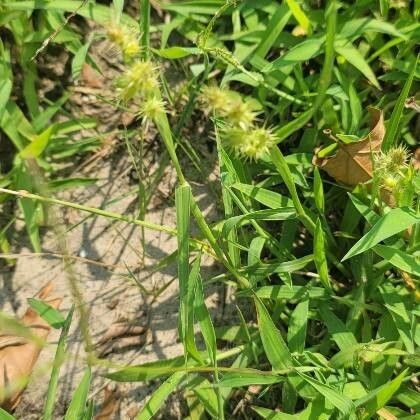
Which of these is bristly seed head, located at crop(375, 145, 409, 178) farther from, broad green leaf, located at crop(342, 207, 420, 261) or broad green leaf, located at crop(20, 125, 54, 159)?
broad green leaf, located at crop(20, 125, 54, 159)

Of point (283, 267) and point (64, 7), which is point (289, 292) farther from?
point (64, 7)

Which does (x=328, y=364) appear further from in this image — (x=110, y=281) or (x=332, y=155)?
(x=110, y=281)

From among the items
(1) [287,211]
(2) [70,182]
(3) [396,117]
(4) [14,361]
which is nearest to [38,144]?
(2) [70,182]

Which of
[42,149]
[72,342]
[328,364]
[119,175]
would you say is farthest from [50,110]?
[328,364]

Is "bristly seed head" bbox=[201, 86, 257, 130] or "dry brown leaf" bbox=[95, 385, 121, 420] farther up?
"bristly seed head" bbox=[201, 86, 257, 130]

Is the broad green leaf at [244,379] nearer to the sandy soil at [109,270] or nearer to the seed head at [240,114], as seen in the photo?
the sandy soil at [109,270]

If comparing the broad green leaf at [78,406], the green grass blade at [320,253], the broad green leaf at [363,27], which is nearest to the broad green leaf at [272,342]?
the green grass blade at [320,253]

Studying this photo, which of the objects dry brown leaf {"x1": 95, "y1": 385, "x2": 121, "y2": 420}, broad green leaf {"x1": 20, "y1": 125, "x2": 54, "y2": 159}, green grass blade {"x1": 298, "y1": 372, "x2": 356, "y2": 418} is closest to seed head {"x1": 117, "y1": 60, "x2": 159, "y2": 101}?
green grass blade {"x1": 298, "y1": 372, "x2": 356, "y2": 418}
